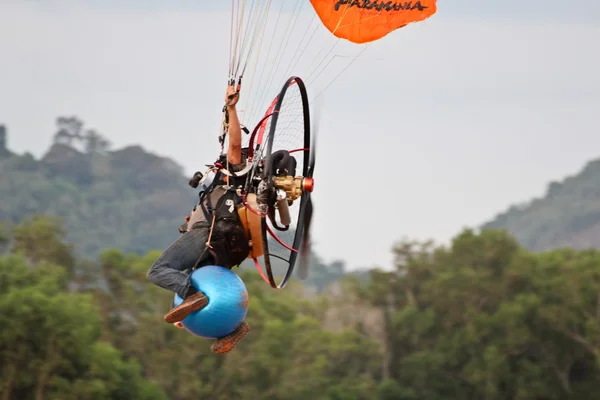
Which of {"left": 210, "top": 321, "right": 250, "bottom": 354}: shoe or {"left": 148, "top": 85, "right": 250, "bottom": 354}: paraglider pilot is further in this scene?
{"left": 210, "top": 321, "right": 250, "bottom": 354}: shoe

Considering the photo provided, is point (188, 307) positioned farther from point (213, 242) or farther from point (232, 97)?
point (232, 97)

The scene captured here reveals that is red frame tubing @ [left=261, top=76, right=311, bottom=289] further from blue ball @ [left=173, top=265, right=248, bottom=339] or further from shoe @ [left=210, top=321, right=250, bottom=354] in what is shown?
shoe @ [left=210, top=321, right=250, bottom=354]

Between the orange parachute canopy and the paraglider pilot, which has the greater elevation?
the orange parachute canopy

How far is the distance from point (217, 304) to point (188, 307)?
231 millimetres

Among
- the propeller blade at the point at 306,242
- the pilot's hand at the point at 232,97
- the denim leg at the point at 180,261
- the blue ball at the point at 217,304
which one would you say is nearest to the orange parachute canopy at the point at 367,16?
the pilot's hand at the point at 232,97

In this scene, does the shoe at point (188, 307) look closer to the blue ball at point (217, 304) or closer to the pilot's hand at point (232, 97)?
the blue ball at point (217, 304)

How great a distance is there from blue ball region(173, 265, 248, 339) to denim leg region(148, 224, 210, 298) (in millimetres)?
97

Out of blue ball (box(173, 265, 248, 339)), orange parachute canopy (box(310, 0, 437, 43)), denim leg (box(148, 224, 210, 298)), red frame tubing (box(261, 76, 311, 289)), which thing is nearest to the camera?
red frame tubing (box(261, 76, 311, 289))

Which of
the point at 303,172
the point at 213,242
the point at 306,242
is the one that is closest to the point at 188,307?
the point at 213,242

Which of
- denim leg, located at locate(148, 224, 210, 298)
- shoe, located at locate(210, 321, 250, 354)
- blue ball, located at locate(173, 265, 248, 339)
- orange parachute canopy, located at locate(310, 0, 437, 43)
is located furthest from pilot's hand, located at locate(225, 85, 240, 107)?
shoe, located at locate(210, 321, 250, 354)

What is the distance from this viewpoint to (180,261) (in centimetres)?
954

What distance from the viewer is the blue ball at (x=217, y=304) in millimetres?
9281

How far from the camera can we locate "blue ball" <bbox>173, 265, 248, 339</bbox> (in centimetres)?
928

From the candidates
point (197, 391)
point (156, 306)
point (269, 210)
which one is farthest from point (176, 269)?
point (156, 306)
